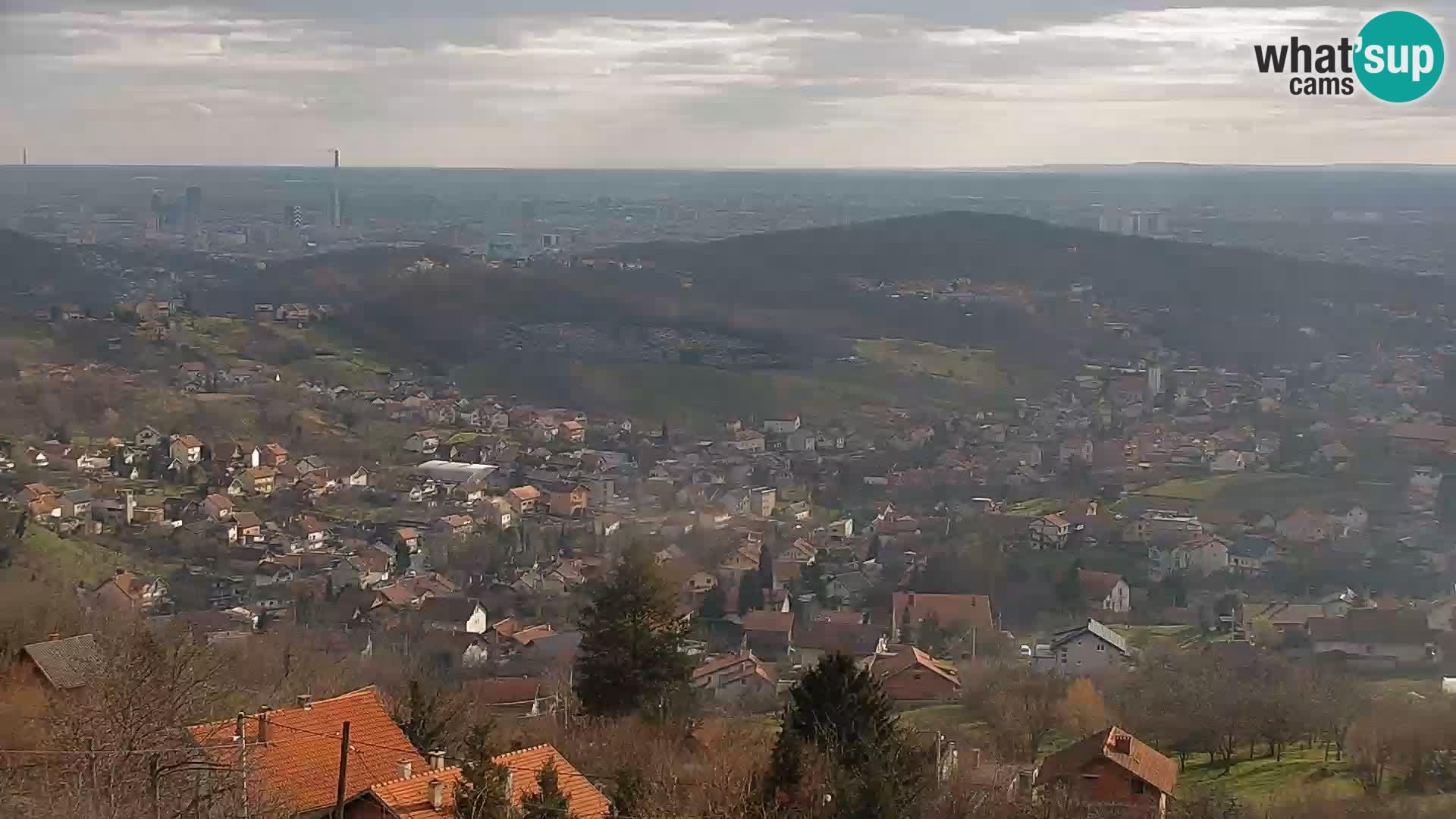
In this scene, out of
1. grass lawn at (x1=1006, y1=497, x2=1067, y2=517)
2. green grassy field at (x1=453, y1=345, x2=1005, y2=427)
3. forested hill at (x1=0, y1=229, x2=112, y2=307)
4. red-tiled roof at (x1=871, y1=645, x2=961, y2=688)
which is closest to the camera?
red-tiled roof at (x1=871, y1=645, x2=961, y2=688)

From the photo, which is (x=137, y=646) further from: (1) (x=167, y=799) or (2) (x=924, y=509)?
(2) (x=924, y=509)

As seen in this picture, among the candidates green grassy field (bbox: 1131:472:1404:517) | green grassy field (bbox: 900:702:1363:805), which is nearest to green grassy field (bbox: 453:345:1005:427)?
green grassy field (bbox: 1131:472:1404:517)

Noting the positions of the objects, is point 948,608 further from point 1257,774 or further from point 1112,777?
point 1112,777

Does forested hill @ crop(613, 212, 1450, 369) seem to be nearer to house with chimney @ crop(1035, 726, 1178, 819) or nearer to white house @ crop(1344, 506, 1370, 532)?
white house @ crop(1344, 506, 1370, 532)

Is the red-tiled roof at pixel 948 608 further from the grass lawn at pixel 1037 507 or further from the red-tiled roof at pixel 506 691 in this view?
the red-tiled roof at pixel 506 691

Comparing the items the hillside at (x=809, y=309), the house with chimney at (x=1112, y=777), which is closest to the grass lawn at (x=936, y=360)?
the hillside at (x=809, y=309)
